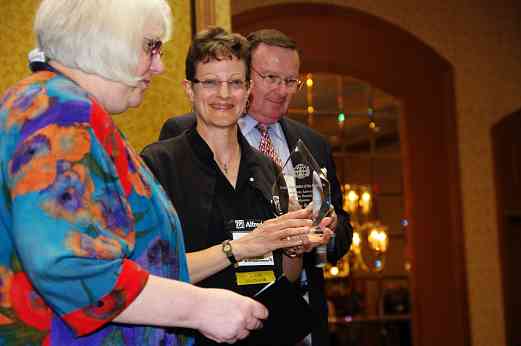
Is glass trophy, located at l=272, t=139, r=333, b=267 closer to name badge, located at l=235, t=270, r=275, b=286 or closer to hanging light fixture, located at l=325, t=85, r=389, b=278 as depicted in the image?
name badge, located at l=235, t=270, r=275, b=286

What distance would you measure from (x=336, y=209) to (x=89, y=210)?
1627 millimetres

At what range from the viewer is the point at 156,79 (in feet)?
11.0

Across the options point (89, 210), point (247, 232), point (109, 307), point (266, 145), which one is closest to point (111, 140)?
point (89, 210)

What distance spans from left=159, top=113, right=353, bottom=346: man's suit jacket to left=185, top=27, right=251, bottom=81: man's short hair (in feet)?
1.07

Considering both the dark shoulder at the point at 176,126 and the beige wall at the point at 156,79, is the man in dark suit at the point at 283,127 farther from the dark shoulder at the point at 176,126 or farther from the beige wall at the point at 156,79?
the beige wall at the point at 156,79

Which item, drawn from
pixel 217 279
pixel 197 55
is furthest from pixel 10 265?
pixel 197 55

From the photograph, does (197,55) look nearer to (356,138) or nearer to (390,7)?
(390,7)

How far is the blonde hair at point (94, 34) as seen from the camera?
1368mm

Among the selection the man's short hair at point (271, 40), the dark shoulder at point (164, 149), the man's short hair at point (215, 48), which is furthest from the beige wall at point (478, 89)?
the dark shoulder at point (164, 149)

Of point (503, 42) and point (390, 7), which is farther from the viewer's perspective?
point (503, 42)

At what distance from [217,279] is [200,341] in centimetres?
18

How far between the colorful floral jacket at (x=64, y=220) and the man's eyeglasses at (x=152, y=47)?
172 millimetres

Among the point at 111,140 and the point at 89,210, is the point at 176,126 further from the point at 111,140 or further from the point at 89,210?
the point at 89,210

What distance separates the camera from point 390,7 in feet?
20.4
